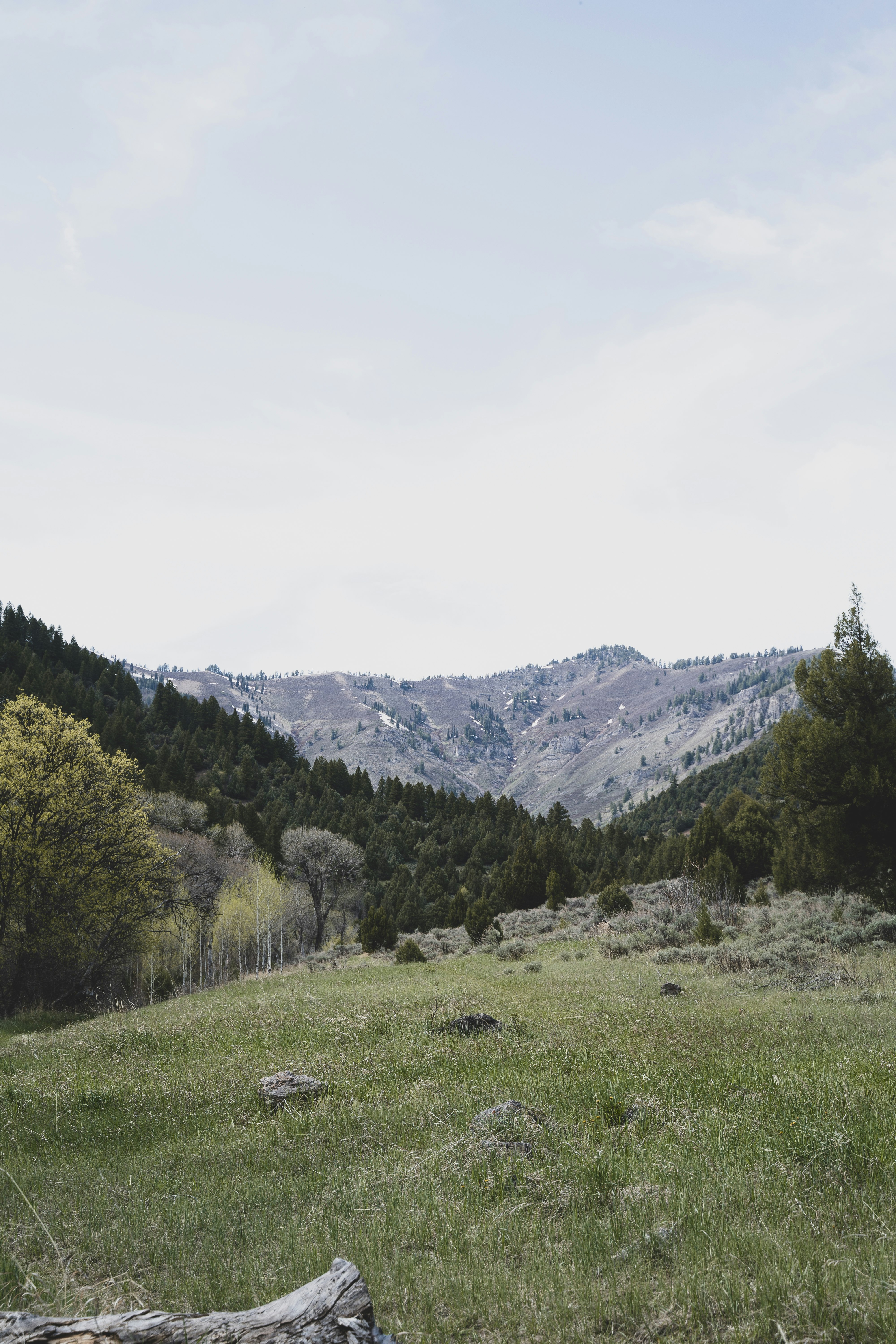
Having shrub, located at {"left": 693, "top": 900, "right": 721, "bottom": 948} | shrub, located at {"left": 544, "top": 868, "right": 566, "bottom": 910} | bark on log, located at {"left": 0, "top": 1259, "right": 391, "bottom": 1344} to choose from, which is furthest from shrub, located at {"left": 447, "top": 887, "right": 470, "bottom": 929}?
bark on log, located at {"left": 0, "top": 1259, "right": 391, "bottom": 1344}

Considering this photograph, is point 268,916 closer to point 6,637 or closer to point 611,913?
point 611,913

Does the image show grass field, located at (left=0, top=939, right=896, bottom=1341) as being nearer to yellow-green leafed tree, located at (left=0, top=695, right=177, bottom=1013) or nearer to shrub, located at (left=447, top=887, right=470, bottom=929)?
yellow-green leafed tree, located at (left=0, top=695, right=177, bottom=1013)

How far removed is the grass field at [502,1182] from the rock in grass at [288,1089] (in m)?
0.21

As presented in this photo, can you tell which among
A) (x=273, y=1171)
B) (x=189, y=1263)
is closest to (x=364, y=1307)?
(x=189, y=1263)

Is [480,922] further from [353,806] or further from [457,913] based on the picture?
[353,806]

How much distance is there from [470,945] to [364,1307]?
3740 centimetres

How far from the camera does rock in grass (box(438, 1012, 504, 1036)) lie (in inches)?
457

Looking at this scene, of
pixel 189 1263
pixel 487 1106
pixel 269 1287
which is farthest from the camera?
pixel 487 1106

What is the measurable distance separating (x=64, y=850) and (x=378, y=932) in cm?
2171

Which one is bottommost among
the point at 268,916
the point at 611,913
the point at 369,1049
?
the point at 268,916

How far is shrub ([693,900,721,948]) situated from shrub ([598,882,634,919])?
11.2 meters

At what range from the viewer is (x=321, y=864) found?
64312 millimetres

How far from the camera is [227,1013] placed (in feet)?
53.5

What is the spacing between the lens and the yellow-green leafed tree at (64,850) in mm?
24828
